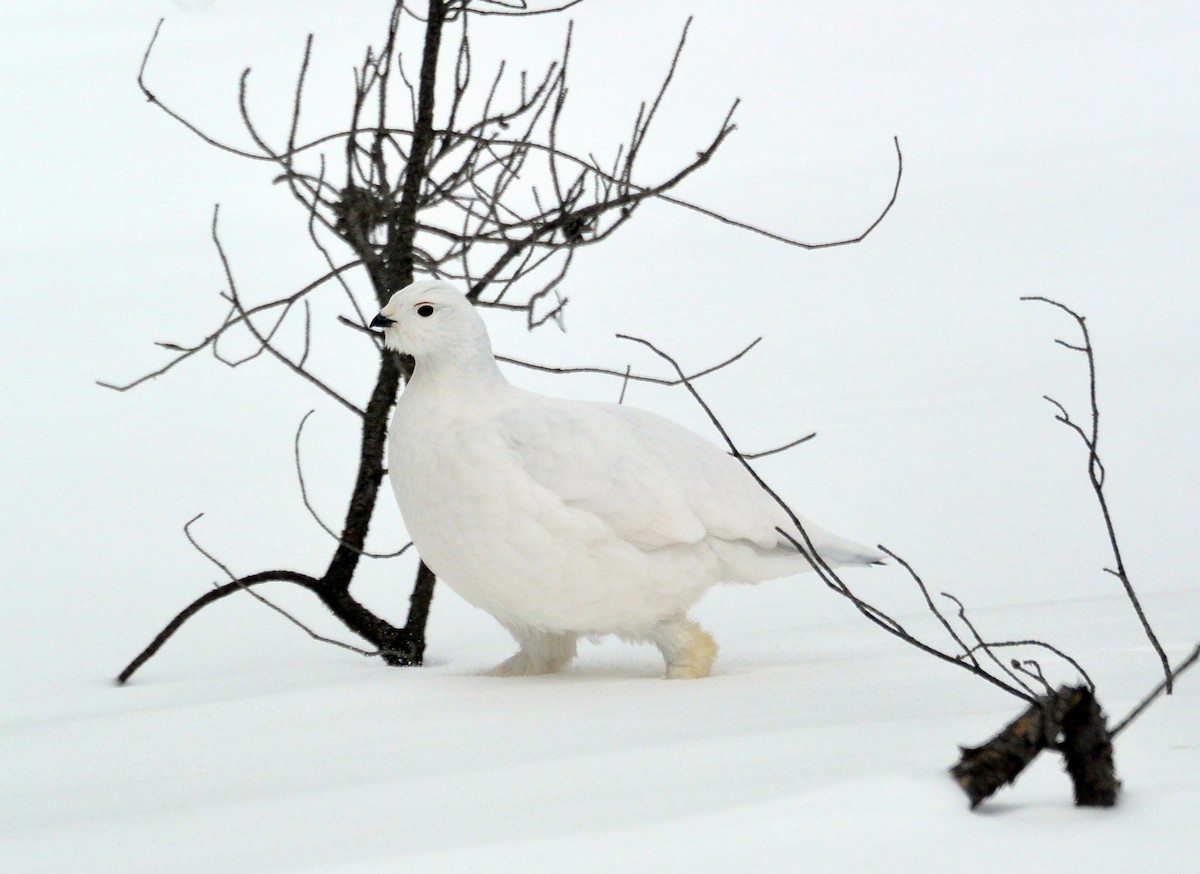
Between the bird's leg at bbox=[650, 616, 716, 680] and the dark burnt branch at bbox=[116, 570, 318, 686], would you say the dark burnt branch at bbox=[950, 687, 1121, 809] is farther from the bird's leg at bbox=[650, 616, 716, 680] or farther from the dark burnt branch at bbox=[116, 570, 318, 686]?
the dark burnt branch at bbox=[116, 570, 318, 686]

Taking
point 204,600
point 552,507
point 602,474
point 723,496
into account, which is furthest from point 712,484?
point 204,600

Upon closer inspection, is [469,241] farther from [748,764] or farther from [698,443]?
[748,764]

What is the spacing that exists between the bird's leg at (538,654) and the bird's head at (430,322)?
0.65 meters

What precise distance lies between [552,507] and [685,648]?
0.45 meters

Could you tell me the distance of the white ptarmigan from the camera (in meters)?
3.05

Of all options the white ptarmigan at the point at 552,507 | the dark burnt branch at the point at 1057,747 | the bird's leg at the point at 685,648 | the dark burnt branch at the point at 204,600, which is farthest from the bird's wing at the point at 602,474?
the dark burnt branch at the point at 1057,747

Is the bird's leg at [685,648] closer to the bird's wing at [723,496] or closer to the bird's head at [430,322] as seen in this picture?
the bird's wing at [723,496]

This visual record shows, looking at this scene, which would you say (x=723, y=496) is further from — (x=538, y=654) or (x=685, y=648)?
(x=538, y=654)

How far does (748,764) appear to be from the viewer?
2160 mm

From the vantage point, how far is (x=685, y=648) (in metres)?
3.18

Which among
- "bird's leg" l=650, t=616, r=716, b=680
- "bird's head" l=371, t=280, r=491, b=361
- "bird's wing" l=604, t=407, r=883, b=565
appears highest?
"bird's head" l=371, t=280, r=491, b=361

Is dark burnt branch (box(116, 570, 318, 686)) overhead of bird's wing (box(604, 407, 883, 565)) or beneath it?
beneath

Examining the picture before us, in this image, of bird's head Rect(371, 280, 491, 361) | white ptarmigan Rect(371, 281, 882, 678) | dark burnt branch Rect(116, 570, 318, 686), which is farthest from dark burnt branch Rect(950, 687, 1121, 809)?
dark burnt branch Rect(116, 570, 318, 686)

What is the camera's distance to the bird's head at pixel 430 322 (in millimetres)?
3188
